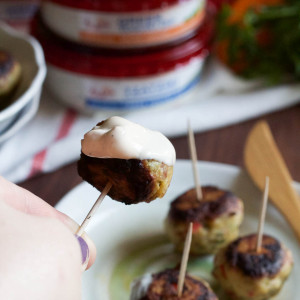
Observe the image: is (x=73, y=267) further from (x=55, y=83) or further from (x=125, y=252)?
(x=55, y=83)

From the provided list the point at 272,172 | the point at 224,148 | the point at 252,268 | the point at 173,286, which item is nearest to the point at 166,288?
the point at 173,286

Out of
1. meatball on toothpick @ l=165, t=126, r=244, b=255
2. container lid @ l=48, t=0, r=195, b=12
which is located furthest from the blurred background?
meatball on toothpick @ l=165, t=126, r=244, b=255

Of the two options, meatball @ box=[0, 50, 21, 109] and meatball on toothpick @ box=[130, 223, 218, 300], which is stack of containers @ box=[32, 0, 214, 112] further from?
meatball on toothpick @ box=[130, 223, 218, 300]

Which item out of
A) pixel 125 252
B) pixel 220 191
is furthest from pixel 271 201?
pixel 125 252

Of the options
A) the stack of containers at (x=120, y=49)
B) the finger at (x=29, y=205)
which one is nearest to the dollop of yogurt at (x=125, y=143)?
the finger at (x=29, y=205)

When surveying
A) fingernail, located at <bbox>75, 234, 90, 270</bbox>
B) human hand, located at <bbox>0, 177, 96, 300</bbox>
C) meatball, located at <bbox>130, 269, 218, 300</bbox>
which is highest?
human hand, located at <bbox>0, 177, 96, 300</bbox>

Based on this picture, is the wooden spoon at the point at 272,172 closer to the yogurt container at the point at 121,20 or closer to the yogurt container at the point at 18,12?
the yogurt container at the point at 121,20

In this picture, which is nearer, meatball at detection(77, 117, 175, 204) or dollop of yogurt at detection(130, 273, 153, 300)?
meatball at detection(77, 117, 175, 204)
